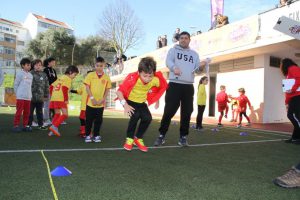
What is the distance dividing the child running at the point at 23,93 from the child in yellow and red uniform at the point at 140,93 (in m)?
3.31

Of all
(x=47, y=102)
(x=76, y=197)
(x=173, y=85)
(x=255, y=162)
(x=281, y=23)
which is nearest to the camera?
(x=76, y=197)

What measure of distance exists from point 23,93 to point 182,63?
3814mm

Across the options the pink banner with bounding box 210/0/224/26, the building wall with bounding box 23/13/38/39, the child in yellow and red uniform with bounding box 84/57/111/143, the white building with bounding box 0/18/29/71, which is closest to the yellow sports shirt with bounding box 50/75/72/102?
the child in yellow and red uniform with bounding box 84/57/111/143

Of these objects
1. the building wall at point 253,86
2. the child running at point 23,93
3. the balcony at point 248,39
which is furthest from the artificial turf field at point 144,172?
the building wall at point 253,86

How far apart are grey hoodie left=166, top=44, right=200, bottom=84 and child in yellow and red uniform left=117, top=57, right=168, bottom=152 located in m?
0.41

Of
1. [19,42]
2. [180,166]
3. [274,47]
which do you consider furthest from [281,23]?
[19,42]

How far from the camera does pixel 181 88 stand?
5180 millimetres

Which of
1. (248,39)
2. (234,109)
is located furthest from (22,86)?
(234,109)

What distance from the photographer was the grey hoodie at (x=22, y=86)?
22.8 ft

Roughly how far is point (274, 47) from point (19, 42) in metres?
69.5

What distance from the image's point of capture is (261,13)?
38.9 feet

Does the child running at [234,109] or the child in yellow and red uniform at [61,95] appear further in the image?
the child running at [234,109]

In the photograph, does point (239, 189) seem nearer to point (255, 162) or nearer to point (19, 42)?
point (255, 162)

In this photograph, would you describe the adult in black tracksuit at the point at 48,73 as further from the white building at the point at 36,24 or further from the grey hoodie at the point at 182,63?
the white building at the point at 36,24
